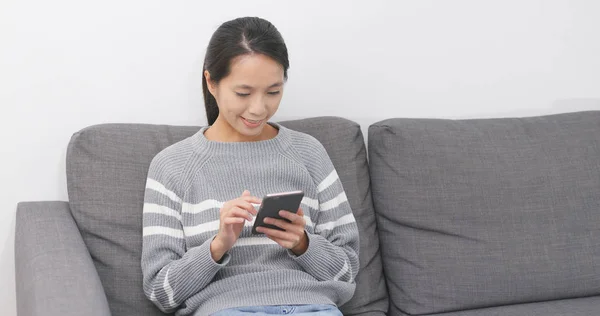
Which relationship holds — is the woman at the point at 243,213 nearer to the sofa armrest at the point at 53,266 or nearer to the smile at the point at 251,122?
the smile at the point at 251,122

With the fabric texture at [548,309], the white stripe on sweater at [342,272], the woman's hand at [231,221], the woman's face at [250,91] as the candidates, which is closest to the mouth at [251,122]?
the woman's face at [250,91]

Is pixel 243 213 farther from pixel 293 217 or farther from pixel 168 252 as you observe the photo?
pixel 168 252

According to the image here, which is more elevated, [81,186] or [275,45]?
[275,45]

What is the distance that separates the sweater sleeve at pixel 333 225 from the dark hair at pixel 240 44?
0.25 metres

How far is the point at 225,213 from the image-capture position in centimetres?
166

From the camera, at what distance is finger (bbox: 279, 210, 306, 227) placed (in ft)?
5.46

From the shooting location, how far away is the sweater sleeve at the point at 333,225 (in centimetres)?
184

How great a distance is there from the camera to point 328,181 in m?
1.95

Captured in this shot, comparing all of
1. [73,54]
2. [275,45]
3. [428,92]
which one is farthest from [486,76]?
[73,54]

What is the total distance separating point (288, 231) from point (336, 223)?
0.23 meters

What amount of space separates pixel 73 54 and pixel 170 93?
0.27 meters

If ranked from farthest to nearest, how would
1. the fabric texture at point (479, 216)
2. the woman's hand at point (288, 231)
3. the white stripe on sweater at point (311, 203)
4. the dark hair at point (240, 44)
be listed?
the fabric texture at point (479, 216), the white stripe on sweater at point (311, 203), the dark hair at point (240, 44), the woman's hand at point (288, 231)

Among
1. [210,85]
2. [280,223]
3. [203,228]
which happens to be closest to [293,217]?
[280,223]

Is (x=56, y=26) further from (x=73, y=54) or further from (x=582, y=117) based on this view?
(x=582, y=117)
